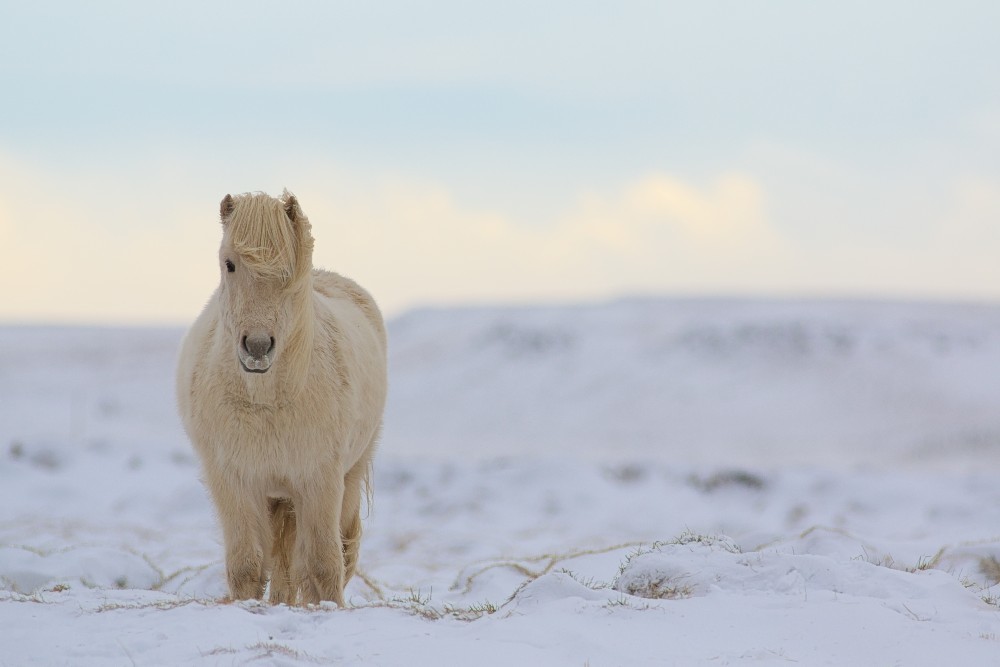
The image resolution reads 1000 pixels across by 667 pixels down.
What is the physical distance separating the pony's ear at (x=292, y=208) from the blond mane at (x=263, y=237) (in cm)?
8

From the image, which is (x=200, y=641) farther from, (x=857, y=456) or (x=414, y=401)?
(x=414, y=401)

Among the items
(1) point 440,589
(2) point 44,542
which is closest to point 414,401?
(2) point 44,542

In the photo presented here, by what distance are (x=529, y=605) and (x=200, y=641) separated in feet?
5.55

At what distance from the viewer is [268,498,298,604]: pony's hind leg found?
6.96 metres

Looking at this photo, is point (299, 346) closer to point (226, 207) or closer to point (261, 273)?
point (261, 273)

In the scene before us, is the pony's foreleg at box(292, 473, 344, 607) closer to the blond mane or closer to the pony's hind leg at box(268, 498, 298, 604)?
the pony's hind leg at box(268, 498, 298, 604)

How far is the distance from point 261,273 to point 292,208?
55 centimetres

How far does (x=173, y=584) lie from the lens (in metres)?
8.29

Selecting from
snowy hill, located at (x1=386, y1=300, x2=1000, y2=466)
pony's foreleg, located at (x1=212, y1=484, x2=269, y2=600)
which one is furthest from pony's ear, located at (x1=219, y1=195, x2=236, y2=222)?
snowy hill, located at (x1=386, y1=300, x2=1000, y2=466)

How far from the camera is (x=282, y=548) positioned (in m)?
7.17

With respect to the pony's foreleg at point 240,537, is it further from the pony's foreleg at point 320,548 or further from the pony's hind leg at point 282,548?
the pony's hind leg at point 282,548

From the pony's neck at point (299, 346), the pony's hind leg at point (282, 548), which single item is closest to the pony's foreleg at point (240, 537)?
the pony's hind leg at point (282, 548)

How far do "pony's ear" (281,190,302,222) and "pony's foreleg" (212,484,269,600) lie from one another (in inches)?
65.2

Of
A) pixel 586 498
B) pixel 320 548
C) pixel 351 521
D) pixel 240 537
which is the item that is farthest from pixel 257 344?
pixel 586 498
